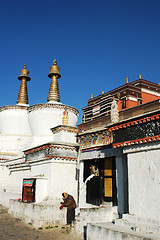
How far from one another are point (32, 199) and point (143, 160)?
280 inches

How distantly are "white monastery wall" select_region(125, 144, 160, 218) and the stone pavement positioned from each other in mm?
3037

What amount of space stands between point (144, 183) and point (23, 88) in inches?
856

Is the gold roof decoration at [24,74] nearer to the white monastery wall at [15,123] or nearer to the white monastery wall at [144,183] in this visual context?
the white monastery wall at [15,123]

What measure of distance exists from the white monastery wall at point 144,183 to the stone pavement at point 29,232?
3.04m

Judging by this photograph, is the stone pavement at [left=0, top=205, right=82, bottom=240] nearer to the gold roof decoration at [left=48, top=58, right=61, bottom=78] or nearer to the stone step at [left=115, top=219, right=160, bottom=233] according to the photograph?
the stone step at [left=115, top=219, right=160, bottom=233]

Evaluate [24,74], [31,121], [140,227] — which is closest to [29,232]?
[140,227]

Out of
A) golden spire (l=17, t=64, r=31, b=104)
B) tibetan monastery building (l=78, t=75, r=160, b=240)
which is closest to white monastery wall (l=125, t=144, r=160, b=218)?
tibetan monastery building (l=78, t=75, r=160, b=240)

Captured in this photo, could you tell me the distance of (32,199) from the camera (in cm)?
1187

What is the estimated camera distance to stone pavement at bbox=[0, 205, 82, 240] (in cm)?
878

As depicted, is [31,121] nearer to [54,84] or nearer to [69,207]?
[54,84]

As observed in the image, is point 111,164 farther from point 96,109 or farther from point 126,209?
point 96,109

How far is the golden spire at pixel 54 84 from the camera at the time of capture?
888 inches

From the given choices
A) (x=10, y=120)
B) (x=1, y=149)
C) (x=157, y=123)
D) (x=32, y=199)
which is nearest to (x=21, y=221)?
(x=32, y=199)

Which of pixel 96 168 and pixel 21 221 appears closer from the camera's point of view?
pixel 96 168
